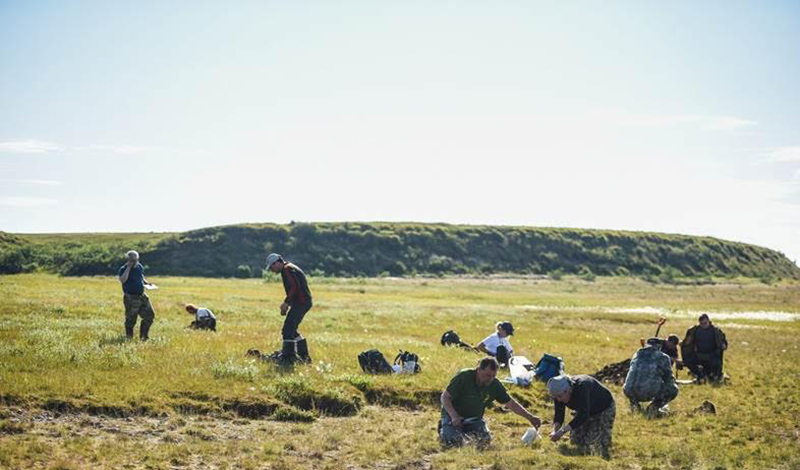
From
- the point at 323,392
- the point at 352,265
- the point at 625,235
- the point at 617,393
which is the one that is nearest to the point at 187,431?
the point at 323,392

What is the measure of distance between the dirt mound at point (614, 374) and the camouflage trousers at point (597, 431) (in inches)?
307

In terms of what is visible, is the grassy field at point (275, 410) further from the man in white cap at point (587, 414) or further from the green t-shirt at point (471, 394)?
the green t-shirt at point (471, 394)

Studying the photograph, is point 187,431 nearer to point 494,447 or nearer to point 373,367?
point 494,447

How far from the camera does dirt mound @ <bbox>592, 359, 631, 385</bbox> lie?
20155 millimetres

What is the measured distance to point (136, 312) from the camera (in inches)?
775

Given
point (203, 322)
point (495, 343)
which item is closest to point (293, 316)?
point (495, 343)

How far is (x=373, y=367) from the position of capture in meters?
18.2

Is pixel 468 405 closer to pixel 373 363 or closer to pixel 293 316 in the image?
pixel 373 363

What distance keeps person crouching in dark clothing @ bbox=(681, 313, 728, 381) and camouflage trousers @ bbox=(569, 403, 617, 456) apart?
10014 millimetres

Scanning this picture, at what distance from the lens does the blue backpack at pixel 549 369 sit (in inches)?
749

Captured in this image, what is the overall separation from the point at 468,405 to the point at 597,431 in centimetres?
230

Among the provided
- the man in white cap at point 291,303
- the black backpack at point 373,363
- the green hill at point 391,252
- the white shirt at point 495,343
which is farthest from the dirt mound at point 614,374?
the green hill at point 391,252

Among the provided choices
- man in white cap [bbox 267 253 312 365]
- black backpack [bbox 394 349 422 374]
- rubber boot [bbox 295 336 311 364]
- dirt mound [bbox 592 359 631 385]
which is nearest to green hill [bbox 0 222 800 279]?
dirt mound [bbox 592 359 631 385]

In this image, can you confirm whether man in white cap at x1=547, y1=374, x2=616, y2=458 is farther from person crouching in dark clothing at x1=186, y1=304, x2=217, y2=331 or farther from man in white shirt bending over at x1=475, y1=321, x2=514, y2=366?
person crouching in dark clothing at x1=186, y1=304, x2=217, y2=331
